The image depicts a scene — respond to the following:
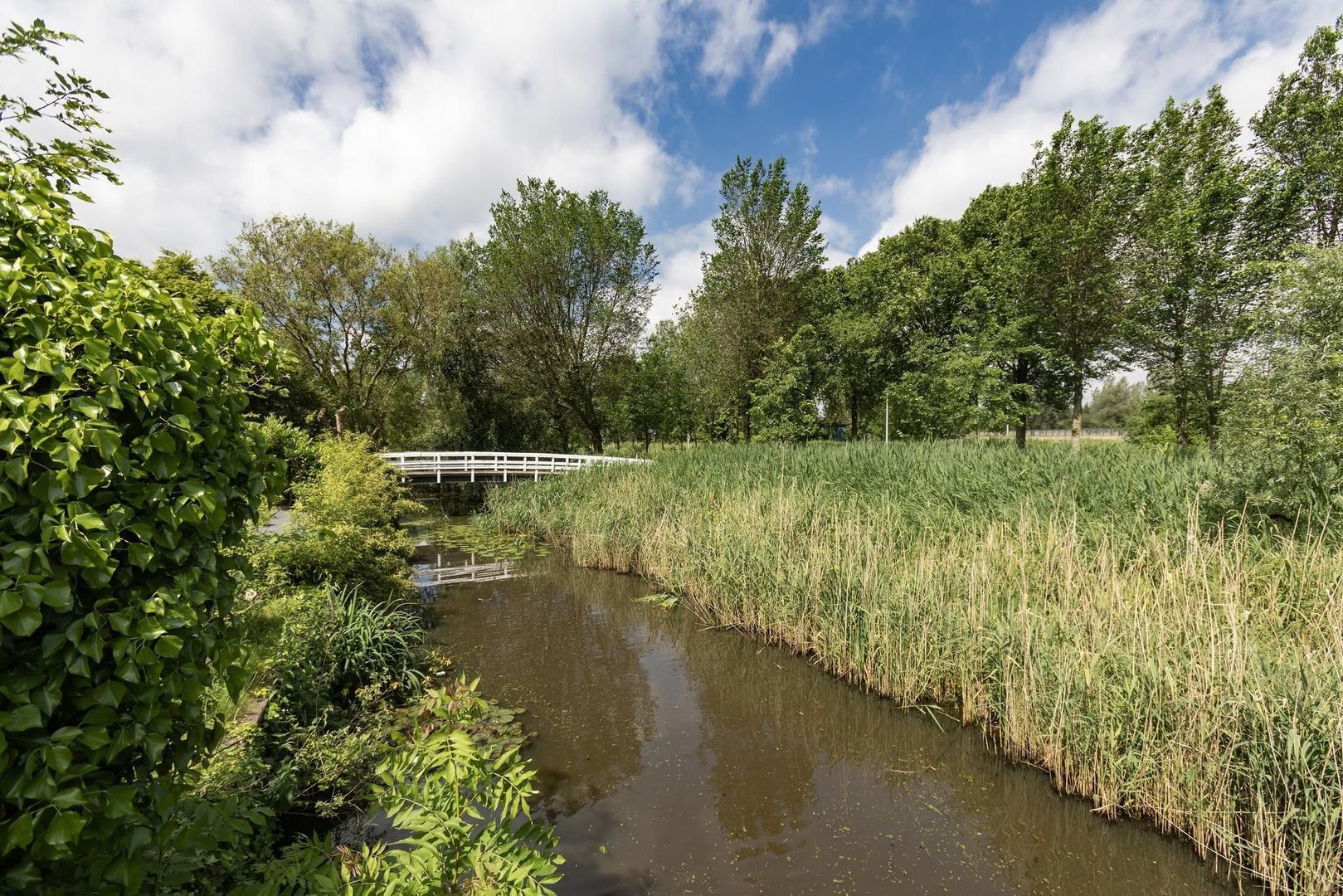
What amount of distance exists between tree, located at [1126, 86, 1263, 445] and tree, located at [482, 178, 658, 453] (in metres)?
17.6

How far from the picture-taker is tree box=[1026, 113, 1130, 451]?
17828 mm

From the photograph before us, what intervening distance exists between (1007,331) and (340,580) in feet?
68.5

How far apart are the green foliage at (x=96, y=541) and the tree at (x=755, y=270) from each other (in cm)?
2054

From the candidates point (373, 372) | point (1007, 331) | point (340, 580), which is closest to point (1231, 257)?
point (1007, 331)

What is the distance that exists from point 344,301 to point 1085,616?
25.0 metres

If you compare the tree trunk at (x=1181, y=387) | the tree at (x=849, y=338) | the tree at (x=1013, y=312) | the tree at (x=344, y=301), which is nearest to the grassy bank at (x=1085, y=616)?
the tree at (x=1013, y=312)

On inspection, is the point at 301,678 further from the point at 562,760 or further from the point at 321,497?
the point at 321,497

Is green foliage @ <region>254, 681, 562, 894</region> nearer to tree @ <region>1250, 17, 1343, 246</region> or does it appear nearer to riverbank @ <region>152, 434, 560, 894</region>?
riverbank @ <region>152, 434, 560, 894</region>

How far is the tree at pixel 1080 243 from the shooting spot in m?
17.8

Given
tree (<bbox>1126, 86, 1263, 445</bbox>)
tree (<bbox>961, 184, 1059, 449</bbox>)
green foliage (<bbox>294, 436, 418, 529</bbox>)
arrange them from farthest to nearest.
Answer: tree (<bbox>961, 184, 1059, 449</bbox>) < tree (<bbox>1126, 86, 1263, 445</bbox>) < green foliage (<bbox>294, 436, 418, 529</bbox>)

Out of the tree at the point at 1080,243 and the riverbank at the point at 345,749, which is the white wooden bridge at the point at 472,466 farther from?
the tree at the point at 1080,243

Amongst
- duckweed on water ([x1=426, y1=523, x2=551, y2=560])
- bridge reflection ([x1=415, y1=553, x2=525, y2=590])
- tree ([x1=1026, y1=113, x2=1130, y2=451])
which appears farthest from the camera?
tree ([x1=1026, y1=113, x2=1130, y2=451])

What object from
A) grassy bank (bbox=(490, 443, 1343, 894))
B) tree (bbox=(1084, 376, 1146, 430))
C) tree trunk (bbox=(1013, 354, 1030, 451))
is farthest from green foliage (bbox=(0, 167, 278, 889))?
tree (bbox=(1084, 376, 1146, 430))

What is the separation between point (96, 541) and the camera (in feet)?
3.95
